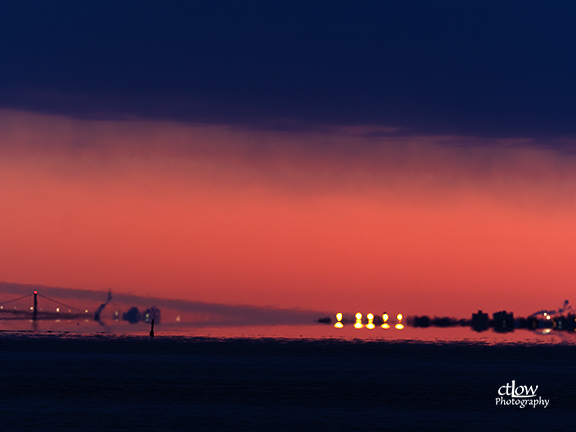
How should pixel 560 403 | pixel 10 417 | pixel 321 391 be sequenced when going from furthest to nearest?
pixel 321 391 < pixel 560 403 < pixel 10 417

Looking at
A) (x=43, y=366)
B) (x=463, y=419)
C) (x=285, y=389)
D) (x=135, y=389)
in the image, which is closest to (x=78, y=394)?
(x=135, y=389)

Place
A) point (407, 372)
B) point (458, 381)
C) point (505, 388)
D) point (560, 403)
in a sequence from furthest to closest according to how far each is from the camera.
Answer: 1. point (407, 372)
2. point (458, 381)
3. point (505, 388)
4. point (560, 403)

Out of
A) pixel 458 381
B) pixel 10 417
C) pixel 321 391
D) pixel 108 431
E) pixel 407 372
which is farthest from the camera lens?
pixel 407 372

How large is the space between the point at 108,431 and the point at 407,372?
3620 inches

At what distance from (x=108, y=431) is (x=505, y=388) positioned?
61.4 metres

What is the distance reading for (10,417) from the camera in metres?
65.2

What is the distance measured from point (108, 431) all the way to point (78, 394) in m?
33.2

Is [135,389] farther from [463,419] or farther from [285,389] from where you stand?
[463,419]

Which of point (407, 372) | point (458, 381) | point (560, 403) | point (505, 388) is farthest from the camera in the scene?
point (407, 372)

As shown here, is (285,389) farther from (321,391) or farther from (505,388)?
(505,388)

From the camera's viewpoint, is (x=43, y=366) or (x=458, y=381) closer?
(x=458, y=381)

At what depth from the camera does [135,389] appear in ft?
320

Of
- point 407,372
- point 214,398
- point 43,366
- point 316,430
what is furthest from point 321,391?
point 43,366

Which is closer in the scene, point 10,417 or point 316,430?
point 316,430
